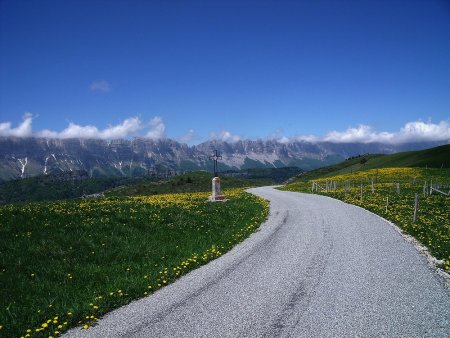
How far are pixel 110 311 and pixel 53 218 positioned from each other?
12.9 meters

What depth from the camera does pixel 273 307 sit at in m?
9.88

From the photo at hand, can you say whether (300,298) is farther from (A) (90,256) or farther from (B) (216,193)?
(B) (216,193)

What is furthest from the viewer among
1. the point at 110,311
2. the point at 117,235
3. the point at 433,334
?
the point at 117,235

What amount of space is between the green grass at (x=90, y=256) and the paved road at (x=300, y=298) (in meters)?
0.89

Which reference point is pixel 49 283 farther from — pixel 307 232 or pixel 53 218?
pixel 307 232

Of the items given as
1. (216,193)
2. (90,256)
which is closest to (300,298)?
(90,256)

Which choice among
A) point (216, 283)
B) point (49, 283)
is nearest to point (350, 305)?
point (216, 283)

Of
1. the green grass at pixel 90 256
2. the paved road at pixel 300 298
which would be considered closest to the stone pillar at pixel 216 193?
the green grass at pixel 90 256

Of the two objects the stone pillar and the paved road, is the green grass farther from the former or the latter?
the stone pillar

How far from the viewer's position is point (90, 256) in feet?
49.8

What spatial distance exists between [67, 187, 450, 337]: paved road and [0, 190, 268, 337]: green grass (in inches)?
35.0

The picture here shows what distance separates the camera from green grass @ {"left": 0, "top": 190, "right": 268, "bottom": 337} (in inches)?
394

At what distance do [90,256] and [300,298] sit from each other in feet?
31.4

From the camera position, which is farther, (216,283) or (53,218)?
(53,218)
